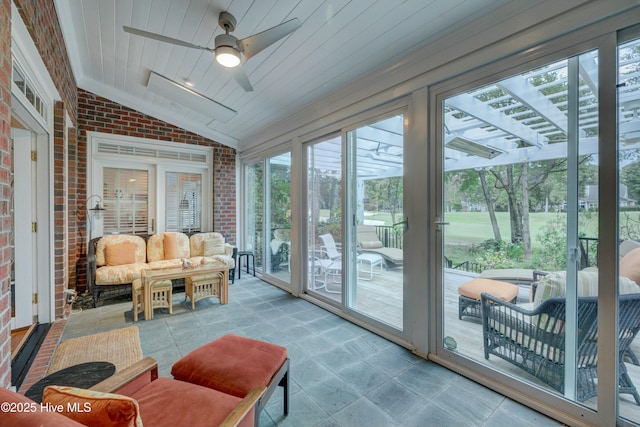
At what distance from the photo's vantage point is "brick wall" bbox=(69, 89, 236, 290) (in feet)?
14.1

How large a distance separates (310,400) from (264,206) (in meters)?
3.70

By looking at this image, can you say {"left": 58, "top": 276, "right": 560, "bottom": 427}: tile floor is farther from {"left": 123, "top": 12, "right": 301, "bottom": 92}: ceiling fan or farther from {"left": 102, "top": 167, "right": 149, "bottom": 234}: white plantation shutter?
{"left": 123, "top": 12, "right": 301, "bottom": 92}: ceiling fan

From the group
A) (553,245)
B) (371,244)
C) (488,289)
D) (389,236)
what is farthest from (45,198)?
(553,245)

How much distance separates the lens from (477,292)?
2.25m

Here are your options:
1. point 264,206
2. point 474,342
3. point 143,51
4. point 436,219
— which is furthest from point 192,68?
point 474,342

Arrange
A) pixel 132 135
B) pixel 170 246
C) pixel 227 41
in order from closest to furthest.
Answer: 1. pixel 227 41
2. pixel 170 246
3. pixel 132 135

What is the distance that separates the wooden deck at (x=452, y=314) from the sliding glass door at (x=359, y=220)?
0.01m

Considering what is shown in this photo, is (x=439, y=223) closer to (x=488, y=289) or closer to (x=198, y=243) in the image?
(x=488, y=289)

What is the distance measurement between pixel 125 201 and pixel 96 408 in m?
4.94

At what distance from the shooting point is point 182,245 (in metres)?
4.79

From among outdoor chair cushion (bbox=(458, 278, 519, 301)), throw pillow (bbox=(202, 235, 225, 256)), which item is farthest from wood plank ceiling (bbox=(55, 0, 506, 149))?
throw pillow (bbox=(202, 235, 225, 256))

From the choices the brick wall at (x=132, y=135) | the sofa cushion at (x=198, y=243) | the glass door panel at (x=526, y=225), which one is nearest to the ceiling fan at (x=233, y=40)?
the glass door panel at (x=526, y=225)

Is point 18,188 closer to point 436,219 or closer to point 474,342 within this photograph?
point 436,219

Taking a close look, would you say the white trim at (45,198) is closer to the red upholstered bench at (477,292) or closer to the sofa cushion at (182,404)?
the sofa cushion at (182,404)
